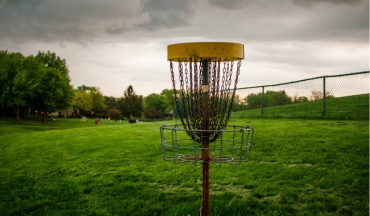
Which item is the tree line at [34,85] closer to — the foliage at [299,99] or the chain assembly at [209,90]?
the foliage at [299,99]

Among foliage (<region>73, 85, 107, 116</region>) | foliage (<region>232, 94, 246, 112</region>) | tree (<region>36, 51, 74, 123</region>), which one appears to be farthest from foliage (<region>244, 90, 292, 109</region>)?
foliage (<region>73, 85, 107, 116</region>)

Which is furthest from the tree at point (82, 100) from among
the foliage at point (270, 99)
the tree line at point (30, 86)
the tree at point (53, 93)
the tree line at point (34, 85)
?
the foliage at point (270, 99)

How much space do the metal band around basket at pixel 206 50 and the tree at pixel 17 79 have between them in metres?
44.5

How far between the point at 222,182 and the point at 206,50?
3.81 metres

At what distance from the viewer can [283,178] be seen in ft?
19.8

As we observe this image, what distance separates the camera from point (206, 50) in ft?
11.0

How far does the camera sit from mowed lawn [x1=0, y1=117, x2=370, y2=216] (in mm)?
5098

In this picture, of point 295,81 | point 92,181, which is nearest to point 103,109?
point 295,81

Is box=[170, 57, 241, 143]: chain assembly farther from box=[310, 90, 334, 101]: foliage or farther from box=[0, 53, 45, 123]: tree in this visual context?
box=[0, 53, 45, 123]: tree

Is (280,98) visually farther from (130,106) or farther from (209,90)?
(130,106)

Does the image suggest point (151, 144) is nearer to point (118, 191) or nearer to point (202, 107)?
point (118, 191)

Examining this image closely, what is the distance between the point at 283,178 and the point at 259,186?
625 millimetres

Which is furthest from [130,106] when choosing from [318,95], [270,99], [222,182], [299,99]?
[222,182]

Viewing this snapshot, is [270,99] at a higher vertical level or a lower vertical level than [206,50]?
higher
